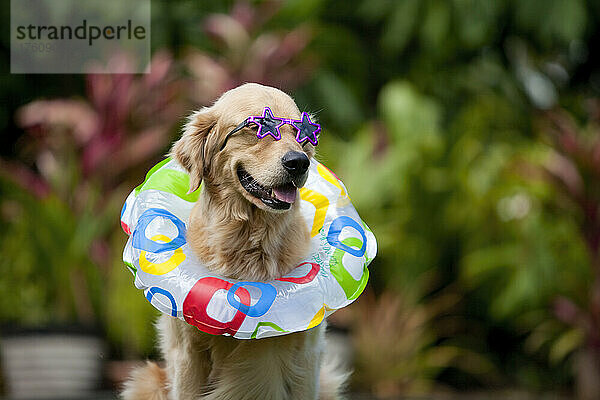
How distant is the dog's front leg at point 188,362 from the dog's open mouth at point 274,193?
712 mm

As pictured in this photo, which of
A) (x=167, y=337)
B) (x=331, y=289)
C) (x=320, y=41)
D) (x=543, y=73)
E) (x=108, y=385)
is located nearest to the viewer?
(x=331, y=289)

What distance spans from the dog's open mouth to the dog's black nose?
87mm

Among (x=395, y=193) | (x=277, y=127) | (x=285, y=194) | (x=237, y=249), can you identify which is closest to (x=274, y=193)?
(x=285, y=194)

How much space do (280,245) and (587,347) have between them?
19.4 feet

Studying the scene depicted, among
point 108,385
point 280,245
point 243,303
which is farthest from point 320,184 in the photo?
point 108,385

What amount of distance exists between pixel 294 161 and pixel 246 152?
0.92ft

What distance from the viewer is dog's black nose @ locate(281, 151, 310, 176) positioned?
3.35 metres

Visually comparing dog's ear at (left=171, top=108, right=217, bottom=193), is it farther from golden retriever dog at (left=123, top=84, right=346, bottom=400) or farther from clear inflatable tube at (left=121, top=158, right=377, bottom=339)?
clear inflatable tube at (left=121, top=158, right=377, bottom=339)

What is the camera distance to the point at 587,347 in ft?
27.8

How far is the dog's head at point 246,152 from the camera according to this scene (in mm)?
3418

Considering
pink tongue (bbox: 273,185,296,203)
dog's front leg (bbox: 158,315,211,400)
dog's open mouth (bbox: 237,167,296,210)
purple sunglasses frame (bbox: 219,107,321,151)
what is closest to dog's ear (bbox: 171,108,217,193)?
purple sunglasses frame (bbox: 219,107,321,151)

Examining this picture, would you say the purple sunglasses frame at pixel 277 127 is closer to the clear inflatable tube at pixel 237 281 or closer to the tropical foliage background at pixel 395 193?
the clear inflatable tube at pixel 237 281

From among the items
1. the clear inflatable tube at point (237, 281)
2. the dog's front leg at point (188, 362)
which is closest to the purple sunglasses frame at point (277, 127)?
the clear inflatable tube at point (237, 281)

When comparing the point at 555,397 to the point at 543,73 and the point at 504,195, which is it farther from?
the point at 543,73
